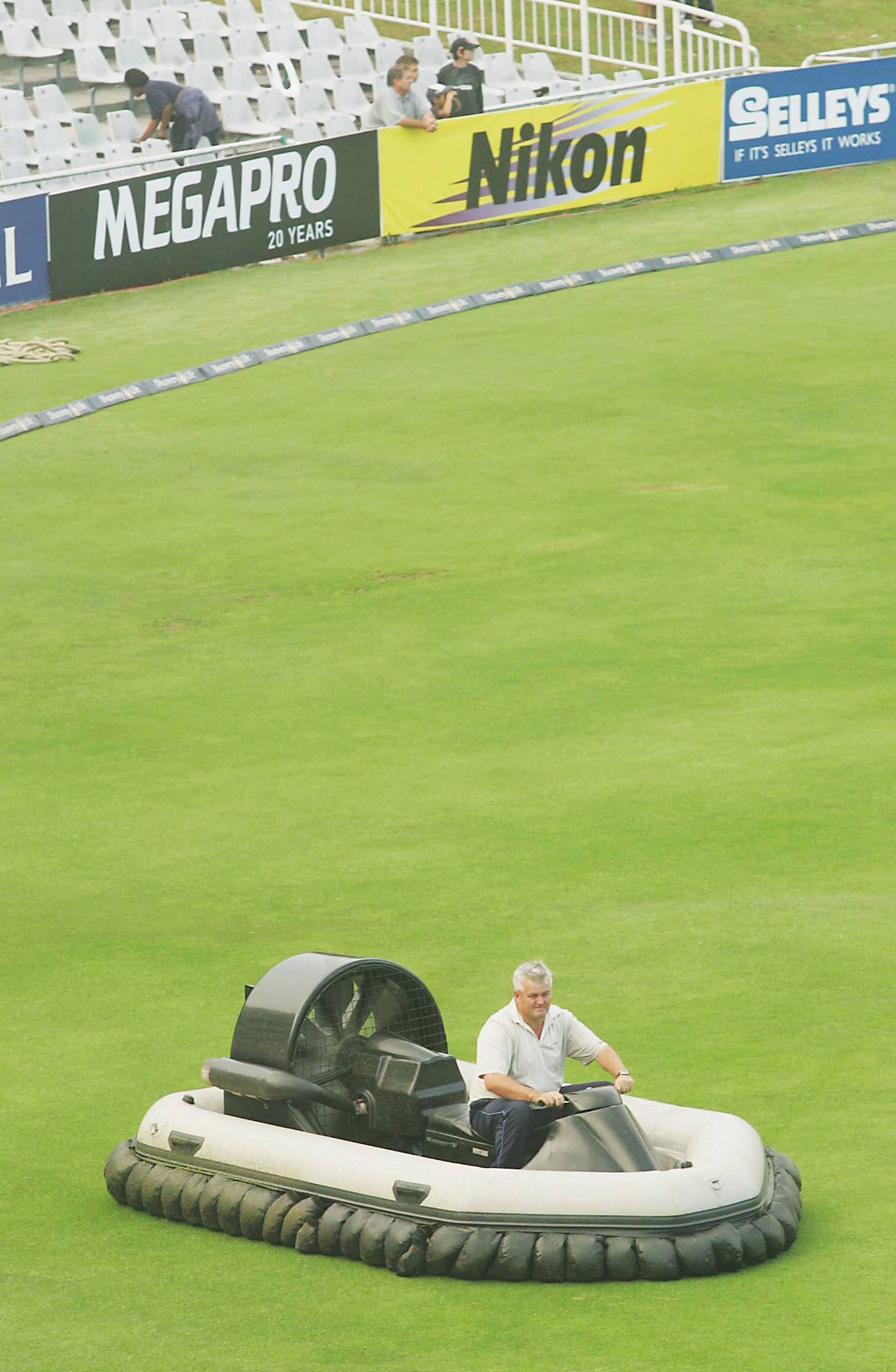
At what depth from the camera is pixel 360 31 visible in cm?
3731

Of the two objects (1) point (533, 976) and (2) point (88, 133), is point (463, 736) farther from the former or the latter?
(2) point (88, 133)

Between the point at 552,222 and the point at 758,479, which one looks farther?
the point at 552,222

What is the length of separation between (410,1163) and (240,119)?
89.5 feet

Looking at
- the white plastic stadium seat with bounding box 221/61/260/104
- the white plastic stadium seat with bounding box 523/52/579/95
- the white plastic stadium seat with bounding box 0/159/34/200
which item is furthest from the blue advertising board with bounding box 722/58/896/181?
the white plastic stadium seat with bounding box 221/61/260/104

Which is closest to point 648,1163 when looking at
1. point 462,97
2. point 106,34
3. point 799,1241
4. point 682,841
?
point 799,1241


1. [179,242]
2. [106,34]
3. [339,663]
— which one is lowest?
[339,663]

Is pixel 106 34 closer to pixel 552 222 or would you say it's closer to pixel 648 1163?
pixel 552 222

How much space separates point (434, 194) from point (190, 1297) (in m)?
24.2

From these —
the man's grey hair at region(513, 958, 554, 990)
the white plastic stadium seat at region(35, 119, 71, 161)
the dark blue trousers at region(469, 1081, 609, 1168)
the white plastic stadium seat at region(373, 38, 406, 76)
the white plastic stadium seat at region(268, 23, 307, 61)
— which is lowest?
the dark blue trousers at region(469, 1081, 609, 1168)

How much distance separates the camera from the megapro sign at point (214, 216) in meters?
28.5

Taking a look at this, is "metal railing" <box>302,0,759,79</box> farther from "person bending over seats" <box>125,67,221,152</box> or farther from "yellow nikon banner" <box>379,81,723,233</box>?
"person bending over seats" <box>125,67,221,152</box>

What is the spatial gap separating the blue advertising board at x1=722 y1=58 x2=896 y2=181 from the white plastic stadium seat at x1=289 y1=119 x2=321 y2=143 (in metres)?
6.42

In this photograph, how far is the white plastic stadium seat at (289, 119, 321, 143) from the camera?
33.2 m

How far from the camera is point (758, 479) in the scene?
23375 millimetres
